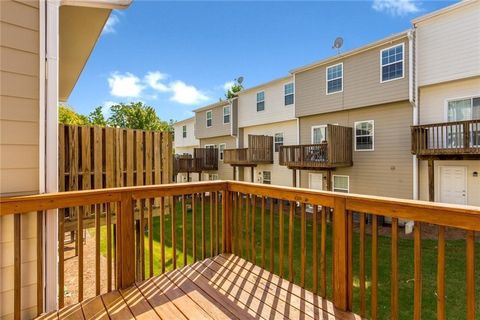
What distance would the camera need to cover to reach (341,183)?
11.7 meters

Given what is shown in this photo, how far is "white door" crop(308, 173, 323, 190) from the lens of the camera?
1260 cm

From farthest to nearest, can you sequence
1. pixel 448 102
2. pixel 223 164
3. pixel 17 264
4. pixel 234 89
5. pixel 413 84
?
1. pixel 234 89
2. pixel 223 164
3. pixel 413 84
4. pixel 448 102
5. pixel 17 264

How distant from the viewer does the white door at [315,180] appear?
41.3 feet

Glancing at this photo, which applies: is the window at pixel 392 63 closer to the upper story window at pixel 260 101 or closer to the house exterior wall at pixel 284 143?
the house exterior wall at pixel 284 143

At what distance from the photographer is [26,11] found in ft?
7.25

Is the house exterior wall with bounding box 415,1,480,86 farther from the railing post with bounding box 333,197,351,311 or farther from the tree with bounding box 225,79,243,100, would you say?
the tree with bounding box 225,79,243,100

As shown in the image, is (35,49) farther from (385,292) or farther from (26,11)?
(385,292)

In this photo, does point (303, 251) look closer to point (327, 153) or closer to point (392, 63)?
point (327, 153)

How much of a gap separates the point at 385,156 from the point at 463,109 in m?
2.74

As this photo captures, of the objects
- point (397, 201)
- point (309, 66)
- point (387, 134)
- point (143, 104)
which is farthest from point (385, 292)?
point (143, 104)

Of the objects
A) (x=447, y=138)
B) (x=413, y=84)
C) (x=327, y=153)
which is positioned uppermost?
(x=413, y=84)

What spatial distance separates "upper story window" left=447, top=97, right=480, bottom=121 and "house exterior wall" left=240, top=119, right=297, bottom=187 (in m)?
6.51

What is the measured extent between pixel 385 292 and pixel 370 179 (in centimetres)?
645

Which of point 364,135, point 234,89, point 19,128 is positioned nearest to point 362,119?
point 364,135
